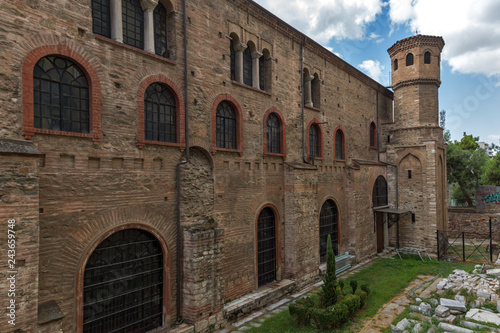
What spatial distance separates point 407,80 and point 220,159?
16.6 meters

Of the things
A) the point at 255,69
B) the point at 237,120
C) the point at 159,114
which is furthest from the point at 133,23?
the point at 255,69

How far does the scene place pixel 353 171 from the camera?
17078 millimetres

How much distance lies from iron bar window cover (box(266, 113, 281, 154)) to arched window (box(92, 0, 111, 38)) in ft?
21.8

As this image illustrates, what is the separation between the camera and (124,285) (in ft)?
25.3

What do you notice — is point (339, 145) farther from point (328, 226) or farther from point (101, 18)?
point (101, 18)

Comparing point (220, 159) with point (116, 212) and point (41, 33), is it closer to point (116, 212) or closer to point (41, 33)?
point (116, 212)

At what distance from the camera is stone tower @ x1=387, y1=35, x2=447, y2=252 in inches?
753

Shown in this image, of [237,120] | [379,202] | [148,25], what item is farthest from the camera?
[379,202]

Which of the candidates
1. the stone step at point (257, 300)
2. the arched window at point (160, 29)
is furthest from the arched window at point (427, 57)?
the arched window at point (160, 29)

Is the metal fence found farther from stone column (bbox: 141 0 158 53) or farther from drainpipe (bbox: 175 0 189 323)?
stone column (bbox: 141 0 158 53)

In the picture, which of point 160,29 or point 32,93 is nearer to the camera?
point 32,93

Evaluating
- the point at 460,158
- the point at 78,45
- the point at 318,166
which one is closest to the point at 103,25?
the point at 78,45

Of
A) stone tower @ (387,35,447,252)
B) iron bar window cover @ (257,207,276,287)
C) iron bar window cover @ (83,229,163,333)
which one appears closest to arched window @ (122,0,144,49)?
iron bar window cover @ (83,229,163,333)

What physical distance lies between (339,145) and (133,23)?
12.7 metres
